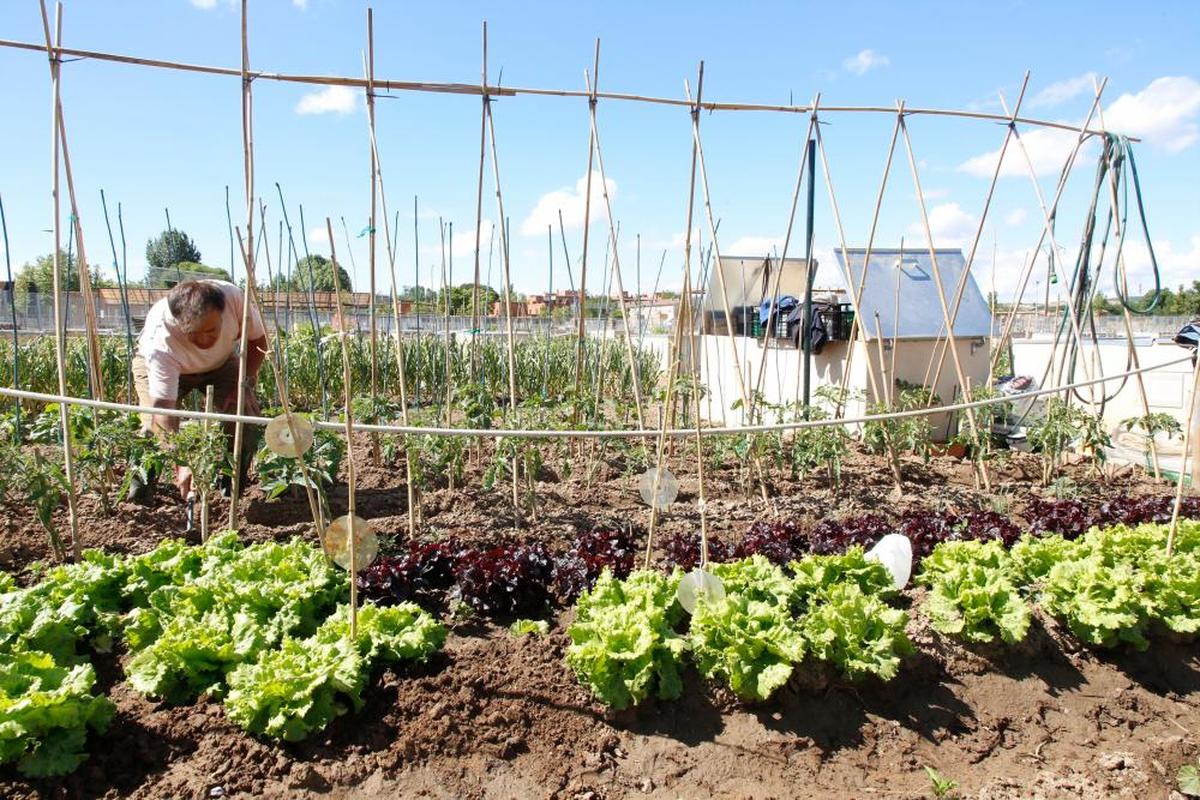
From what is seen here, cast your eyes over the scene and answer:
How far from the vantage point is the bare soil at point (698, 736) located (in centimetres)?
251

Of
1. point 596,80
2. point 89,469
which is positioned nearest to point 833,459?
point 596,80

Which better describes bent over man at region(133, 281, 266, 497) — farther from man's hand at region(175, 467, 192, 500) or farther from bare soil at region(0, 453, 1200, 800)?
bare soil at region(0, 453, 1200, 800)

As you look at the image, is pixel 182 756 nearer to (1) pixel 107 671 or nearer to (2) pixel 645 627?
(1) pixel 107 671

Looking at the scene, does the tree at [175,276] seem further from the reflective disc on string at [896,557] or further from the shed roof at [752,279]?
the shed roof at [752,279]

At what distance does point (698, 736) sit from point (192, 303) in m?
4.25

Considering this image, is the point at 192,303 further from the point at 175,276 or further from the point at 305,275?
the point at 175,276

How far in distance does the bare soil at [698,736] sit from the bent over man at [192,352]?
2284 mm

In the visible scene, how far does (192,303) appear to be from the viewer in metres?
5.06

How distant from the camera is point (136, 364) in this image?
5660 millimetres

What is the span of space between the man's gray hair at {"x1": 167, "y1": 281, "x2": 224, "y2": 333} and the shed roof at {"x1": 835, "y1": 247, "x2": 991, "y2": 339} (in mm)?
6345

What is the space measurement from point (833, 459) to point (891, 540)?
7.23ft

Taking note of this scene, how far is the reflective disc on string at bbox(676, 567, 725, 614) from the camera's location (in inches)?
113

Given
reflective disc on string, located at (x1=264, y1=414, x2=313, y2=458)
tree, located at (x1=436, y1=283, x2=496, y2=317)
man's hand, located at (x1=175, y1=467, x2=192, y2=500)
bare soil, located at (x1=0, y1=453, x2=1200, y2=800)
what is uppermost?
tree, located at (x1=436, y1=283, x2=496, y2=317)

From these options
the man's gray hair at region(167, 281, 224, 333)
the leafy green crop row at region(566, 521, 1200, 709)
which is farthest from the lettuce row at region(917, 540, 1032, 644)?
the man's gray hair at region(167, 281, 224, 333)
